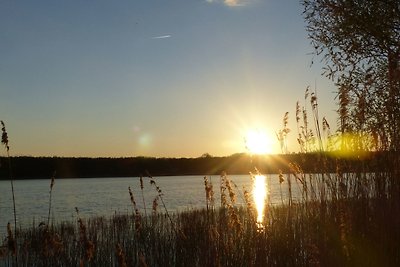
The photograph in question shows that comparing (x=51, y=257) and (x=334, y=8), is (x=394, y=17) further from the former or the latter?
(x=51, y=257)

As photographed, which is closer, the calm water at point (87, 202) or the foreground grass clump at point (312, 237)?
the foreground grass clump at point (312, 237)

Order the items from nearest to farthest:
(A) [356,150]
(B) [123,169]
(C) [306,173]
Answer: (A) [356,150]
(C) [306,173]
(B) [123,169]

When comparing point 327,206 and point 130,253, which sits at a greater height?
point 327,206

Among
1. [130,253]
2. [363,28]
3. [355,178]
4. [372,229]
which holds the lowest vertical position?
[130,253]

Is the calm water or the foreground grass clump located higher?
the foreground grass clump

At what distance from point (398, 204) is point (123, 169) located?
9238cm

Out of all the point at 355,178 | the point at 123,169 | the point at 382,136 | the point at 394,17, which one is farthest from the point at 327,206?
the point at 123,169

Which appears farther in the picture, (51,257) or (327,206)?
(51,257)

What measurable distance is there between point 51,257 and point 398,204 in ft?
18.4

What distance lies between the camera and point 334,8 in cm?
1252

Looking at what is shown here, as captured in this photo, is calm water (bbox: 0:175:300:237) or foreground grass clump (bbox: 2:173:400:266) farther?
calm water (bbox: 0:175:300:237)

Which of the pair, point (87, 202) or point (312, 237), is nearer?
point (312, 237)

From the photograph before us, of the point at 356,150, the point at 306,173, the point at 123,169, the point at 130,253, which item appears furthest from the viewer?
the point at 123,169

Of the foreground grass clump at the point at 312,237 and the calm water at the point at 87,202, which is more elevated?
the foreground grass clump at the point at 312,237
